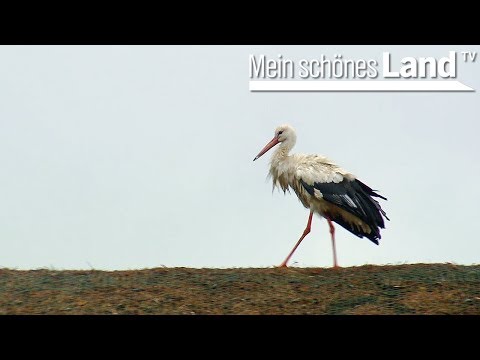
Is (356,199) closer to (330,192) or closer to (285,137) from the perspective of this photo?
(330,192)

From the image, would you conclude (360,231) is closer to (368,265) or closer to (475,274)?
(368,265)

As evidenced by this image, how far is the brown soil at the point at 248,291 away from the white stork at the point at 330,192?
1180 mm

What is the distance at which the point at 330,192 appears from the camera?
549 inches

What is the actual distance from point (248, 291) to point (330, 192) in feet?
9.40

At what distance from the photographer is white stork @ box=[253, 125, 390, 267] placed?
45.6ft

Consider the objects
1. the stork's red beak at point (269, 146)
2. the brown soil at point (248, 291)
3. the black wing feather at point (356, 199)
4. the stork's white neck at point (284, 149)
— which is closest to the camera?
the brown soil at point (248, 291)

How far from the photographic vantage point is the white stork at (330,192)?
13914 millimetres

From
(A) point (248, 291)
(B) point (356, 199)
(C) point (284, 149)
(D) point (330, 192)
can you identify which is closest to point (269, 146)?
(C) point (284, 149)

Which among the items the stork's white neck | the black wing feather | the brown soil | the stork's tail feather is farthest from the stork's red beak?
the brown soil

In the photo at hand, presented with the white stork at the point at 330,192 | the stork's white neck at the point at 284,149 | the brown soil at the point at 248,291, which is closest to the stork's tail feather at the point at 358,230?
the white stork at the point at 330,192

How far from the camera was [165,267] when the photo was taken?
42.6ft

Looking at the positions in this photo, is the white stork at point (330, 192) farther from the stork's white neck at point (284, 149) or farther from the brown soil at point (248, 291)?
the brown soil at point (248, 291)

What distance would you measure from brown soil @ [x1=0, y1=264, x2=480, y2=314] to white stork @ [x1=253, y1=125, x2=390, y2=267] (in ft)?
3.87

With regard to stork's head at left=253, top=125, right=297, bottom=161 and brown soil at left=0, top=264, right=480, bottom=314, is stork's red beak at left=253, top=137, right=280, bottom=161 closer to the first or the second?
stork's head at left=253, top=125, right=297, bottom=161
